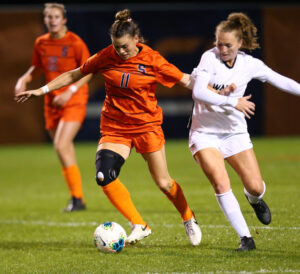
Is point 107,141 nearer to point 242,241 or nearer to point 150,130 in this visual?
point 150,130

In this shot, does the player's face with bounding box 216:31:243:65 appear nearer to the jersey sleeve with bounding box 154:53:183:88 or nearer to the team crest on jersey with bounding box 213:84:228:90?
the team crest on jersey with bounding box 213:84:228:90

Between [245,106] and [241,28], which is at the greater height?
[241,28]

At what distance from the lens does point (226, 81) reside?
5.75 metres

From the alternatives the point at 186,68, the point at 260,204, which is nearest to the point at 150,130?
the point at 260,204

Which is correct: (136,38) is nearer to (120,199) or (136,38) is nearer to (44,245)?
(120,199)

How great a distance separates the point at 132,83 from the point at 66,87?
9.78 ft

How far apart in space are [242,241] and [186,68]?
1130cm

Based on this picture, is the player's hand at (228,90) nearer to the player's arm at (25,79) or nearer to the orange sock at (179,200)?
the orange sock at (179,200)

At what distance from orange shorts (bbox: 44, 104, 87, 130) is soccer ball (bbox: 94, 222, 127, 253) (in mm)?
3072

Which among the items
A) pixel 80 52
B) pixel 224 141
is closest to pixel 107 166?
pixel 224 141

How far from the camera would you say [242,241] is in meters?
5.55

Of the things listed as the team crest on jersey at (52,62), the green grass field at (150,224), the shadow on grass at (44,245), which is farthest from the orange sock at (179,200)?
the team crest on jersey at (52,62)

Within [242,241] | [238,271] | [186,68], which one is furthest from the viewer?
[186,68]

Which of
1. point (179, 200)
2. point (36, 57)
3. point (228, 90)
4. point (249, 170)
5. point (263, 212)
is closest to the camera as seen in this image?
point (228, 90)
